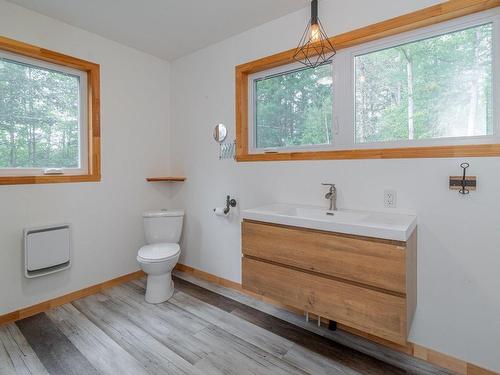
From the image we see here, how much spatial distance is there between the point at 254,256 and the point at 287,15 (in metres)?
1.92

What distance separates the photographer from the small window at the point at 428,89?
1554 mm

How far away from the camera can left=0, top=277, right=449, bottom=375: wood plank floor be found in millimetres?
1607

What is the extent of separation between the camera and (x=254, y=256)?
185 centimetres

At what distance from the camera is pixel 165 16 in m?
2.21

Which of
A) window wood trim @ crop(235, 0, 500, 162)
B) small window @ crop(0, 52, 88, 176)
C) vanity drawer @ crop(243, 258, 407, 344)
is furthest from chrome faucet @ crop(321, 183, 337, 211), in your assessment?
small window @ crop(0, 52, 88, 176)

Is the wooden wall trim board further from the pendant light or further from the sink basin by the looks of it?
the pendant light

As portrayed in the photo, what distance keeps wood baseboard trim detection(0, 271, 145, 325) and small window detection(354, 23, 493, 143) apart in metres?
2.62

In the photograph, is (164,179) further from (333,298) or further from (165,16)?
(333,298)

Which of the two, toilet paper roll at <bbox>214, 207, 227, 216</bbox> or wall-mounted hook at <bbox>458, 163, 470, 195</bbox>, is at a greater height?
wall-mounted hook at <bbox>458, 163, 470, 195</bbox>

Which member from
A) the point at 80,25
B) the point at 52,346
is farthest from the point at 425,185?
the point at 80,25

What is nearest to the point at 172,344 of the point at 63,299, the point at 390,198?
the point at 63,299

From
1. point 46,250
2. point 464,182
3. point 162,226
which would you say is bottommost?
point 46,250

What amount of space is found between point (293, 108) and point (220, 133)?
2.50 feet

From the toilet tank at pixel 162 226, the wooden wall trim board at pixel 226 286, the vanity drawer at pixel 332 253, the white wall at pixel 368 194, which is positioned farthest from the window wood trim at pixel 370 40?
the wooden wall trim board at pixel 226 286
